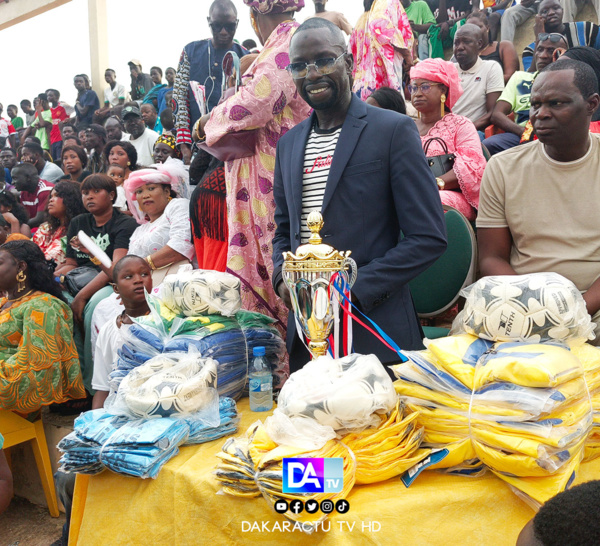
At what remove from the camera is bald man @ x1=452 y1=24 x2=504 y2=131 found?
4.69m

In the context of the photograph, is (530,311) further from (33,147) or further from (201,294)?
(33,147)

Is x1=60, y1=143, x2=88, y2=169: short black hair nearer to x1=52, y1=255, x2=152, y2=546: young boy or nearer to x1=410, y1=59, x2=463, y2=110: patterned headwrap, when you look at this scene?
x1=52, y1=255, x2=152, y2=546: young boy

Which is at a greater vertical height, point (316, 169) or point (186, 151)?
point (316, 169)

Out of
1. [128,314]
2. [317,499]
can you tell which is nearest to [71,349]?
[128,314]

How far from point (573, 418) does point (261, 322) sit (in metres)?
1.34

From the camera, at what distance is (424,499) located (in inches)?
51.8

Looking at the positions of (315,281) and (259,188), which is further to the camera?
(259,188)

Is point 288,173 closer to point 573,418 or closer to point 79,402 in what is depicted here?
point 573,418

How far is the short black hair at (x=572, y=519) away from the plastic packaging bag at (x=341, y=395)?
19.6 inches

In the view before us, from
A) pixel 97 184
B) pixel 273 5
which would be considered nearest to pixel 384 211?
pixel 273 5

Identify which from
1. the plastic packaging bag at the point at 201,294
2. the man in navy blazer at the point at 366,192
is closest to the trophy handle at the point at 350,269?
the man in navy blazer at the point at 366,192

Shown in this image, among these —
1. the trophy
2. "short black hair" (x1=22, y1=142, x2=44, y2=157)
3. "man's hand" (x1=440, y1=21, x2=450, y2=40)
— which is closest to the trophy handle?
the trophy

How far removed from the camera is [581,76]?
194 centimetres

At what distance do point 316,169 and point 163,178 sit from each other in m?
2.12
